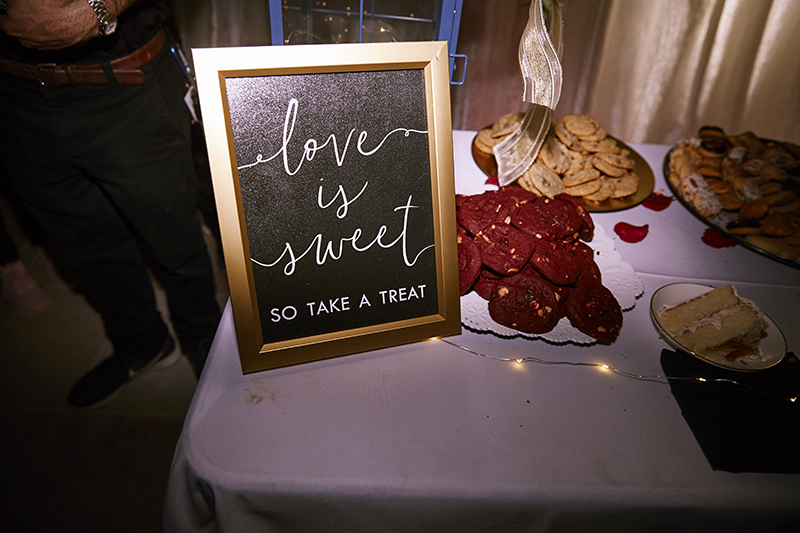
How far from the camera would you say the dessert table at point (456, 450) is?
0.58 meters

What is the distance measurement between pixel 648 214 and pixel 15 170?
67.8 inches

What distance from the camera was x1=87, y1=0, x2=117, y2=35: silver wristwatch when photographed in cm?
99

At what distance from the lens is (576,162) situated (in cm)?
112

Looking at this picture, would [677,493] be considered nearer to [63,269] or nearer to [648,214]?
[648,214]

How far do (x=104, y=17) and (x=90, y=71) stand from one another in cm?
15

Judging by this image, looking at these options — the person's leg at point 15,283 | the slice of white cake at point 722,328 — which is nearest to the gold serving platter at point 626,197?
the slice of white cake at point 722,328

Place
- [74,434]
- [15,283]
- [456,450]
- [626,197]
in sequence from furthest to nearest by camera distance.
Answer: [15,283] → [74,434] → [626,197] → [456,450]

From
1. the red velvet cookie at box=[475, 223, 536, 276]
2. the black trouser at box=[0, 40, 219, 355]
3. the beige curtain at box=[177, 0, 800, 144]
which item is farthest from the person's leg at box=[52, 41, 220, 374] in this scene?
the red velvet cookie at box=[475, 223, 536, 276]

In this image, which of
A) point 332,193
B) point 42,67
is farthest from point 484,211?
point 42,67

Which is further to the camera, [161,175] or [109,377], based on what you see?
[109,377]

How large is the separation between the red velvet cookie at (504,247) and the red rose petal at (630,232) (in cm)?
36

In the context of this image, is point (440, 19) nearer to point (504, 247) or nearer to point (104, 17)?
point (504, 247)

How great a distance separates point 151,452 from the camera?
1.45 meters

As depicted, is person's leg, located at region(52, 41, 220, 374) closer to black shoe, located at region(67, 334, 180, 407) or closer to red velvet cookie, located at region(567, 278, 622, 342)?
black shoe, located at region(67, 334, 180, 407)
